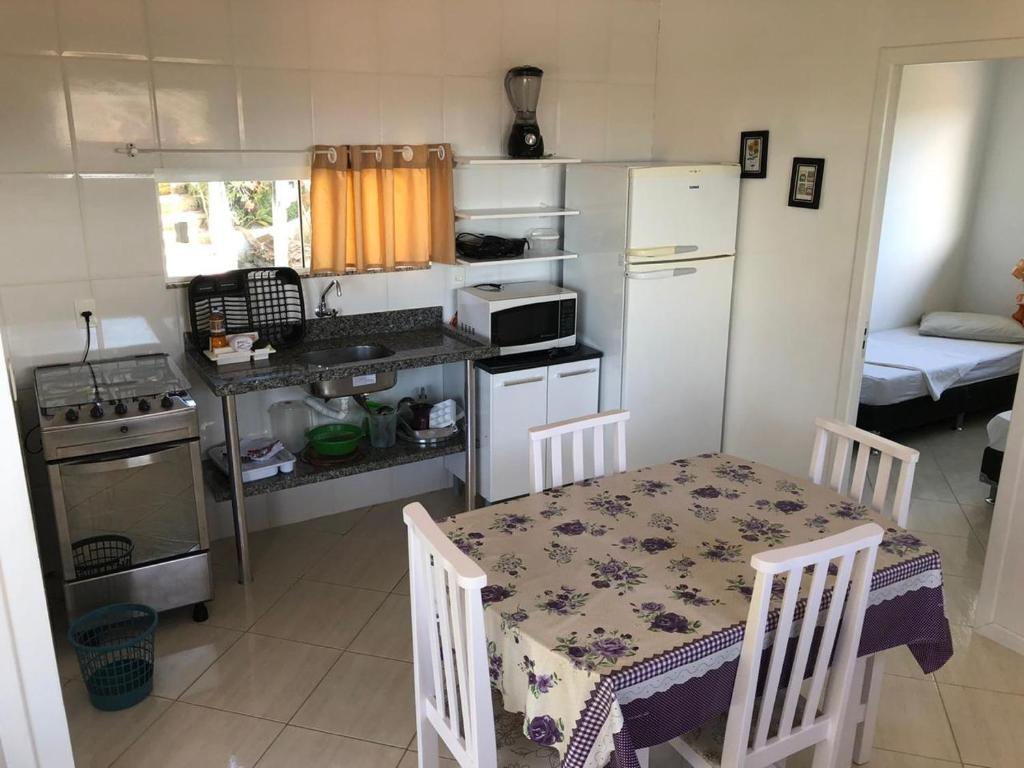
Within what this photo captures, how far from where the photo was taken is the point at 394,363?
3512 millimetres

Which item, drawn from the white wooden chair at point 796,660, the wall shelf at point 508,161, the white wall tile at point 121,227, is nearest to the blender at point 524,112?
the wall shelf at point 508,161

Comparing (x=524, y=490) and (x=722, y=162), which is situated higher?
(x=722, y=162)

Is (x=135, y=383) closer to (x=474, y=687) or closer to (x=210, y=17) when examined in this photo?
(x=210, y=17)

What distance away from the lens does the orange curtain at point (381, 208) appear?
3660 millimetres

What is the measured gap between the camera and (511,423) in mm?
3938

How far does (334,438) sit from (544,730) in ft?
7.38

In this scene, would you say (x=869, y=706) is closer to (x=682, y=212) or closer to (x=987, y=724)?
(x=987, y=724)

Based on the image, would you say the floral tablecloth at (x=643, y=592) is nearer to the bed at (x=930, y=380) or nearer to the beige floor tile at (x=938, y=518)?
the beige floor tile at (x=938, y=518)

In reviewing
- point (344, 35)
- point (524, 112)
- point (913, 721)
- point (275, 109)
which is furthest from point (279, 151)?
point (913, 721)

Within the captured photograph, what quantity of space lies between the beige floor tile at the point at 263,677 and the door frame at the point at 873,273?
2.42m

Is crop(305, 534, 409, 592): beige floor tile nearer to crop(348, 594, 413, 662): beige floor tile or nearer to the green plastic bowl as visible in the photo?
crop(348, 594, 413, 662): beige floor tile

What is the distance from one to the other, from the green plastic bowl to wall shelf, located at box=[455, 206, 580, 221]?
111 cm

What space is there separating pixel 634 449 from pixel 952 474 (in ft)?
6.05

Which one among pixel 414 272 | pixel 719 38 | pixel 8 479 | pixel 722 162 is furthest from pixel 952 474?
pixel 8 479
